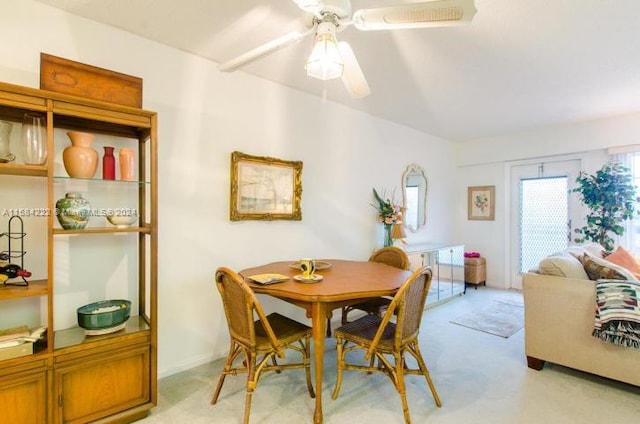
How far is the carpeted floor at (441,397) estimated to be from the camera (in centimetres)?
187

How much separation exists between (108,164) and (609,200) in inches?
192

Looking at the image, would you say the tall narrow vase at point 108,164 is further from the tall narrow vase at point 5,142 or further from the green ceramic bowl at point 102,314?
the green ceramic bowl at point 102,314

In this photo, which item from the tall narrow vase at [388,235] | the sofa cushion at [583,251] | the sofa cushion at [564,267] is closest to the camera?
the sofa cushion at [564,267]

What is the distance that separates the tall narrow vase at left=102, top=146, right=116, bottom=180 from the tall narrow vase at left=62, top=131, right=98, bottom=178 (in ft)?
0.28

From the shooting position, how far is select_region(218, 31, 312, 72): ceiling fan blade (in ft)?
5.01

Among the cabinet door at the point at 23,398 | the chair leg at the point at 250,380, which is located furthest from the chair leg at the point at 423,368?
the cabinet door at the point at 23,398

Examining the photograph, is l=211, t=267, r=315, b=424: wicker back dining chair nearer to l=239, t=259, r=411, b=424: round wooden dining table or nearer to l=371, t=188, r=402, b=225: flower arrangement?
l=239, t=259, r=411, b=424: round wooden dining table

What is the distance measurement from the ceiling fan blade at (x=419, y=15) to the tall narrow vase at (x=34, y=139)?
167 centimetres

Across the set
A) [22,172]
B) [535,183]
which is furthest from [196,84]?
[535,183]

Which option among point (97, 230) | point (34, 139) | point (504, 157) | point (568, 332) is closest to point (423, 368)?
point (568, 332)

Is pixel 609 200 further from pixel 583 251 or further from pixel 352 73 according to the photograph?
pixel 352 73

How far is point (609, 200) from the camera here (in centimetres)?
364

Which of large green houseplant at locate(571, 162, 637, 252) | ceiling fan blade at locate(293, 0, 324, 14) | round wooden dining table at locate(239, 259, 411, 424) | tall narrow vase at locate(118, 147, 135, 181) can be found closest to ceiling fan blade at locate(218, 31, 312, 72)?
ceiling fan blade at locate(293, 0, 324, 14)

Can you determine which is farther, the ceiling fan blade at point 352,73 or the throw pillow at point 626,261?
the throw pillow at point 626,261
